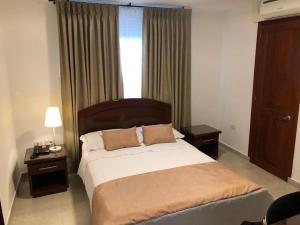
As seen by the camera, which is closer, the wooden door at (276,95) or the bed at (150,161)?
the bed at (150,161)

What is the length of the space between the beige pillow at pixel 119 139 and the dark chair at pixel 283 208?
2.04 meters

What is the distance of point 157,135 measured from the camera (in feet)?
11.1

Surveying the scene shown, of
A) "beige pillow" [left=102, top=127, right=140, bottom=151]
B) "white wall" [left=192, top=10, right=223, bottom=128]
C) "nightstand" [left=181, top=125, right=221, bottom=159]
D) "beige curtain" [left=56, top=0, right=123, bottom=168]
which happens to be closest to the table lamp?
"beige curtain" [left=56, top=0, right=123, bottom=168]

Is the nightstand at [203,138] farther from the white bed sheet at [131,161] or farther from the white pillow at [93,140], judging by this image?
the white pillow at [93,140]

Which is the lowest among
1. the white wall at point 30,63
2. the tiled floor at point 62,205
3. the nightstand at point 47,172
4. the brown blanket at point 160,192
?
the tiled floor at point 62,205

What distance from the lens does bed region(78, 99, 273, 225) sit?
204cm

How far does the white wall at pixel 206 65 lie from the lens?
13.6ft

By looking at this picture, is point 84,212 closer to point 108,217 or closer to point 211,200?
point 108,217

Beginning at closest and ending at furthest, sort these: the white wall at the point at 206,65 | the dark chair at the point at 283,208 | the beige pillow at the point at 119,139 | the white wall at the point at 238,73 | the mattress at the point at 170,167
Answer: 1. the dark chair at the point at 283,208
2. the mattress at the point at 170,167
3. the beige pillow at the point at 119,139
4. the white wall at the point at 238,73
5. the white wall at the point at 206,65

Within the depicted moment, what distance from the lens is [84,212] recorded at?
2727mm

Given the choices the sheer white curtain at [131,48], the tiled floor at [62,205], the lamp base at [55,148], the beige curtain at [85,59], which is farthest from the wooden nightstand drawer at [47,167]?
the sheer white curtain at [131,48]

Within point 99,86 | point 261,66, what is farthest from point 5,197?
point 261,66

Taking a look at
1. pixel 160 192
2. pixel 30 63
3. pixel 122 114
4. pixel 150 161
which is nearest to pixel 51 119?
pixel 30 63

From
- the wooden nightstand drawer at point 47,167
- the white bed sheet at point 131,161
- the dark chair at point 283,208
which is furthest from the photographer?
the wooden nightstand drawer at point 47,167
